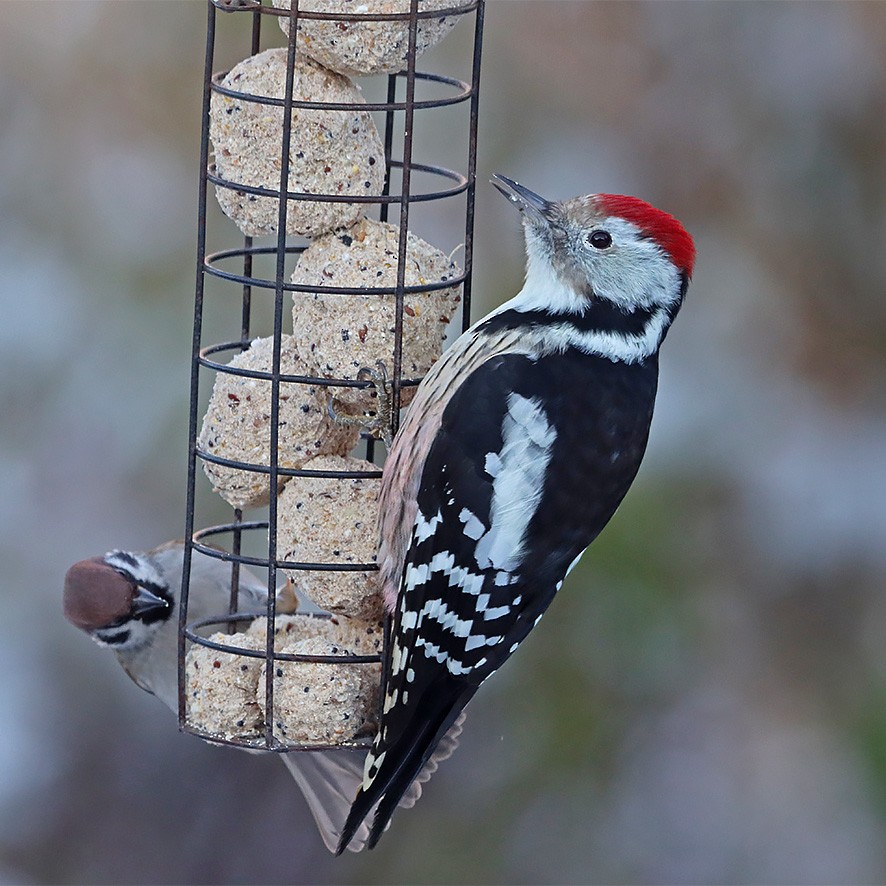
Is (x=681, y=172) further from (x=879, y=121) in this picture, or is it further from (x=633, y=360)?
(x=633, y=360)

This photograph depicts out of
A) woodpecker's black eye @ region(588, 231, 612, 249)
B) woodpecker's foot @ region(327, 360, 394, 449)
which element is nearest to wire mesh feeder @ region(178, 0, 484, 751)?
woodpecker's foot @ region(327, 360, 394, 449)

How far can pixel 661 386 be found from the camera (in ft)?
13.6

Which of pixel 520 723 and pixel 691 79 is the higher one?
pixel 691 79

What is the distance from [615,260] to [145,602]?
46.9 inches

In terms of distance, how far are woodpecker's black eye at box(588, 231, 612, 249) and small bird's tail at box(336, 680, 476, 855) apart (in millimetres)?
820

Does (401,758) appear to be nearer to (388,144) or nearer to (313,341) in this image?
(313,341)

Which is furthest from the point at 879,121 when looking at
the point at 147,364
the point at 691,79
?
the point at 147,364

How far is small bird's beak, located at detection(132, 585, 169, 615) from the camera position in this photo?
3275 mm

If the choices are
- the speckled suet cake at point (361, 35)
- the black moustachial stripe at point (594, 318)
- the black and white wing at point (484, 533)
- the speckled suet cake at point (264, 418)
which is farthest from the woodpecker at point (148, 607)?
the speckled suet cake at point (361, 35)

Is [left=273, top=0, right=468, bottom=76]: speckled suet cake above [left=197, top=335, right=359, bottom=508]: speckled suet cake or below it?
above

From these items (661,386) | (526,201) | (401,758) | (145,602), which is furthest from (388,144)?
(661,386)

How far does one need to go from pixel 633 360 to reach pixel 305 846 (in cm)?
208

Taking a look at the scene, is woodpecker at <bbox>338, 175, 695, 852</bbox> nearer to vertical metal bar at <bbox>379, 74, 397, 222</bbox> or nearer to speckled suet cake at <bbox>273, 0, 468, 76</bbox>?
vertical metal bar at <bbox>379, 74, 397, 222</bbox>

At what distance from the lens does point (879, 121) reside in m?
4.12
